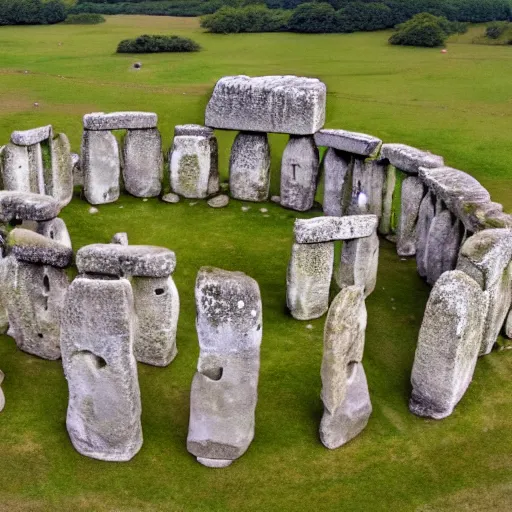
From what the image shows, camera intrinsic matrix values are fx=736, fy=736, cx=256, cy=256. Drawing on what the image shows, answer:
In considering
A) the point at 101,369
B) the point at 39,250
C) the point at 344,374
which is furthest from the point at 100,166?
the point at 344,374

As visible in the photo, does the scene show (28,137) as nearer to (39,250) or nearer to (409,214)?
(39,250)

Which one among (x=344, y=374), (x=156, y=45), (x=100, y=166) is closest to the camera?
(x=344, y=374)

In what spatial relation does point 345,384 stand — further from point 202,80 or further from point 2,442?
point 202,80

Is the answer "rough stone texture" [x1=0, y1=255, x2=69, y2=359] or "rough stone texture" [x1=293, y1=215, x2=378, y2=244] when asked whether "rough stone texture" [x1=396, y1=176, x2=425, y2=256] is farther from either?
"rough stone texture" [x1=0, y1=255, x2=69, y2=359]

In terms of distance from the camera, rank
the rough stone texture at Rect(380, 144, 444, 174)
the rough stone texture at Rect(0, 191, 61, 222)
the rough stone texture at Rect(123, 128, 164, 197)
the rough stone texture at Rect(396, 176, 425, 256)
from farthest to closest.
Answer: the rough stone texture at Rect(123, 128, 164, 197)
the rough stone texture at Rect(396, 176, 425, 256)
the rough stone texture at Rect(380, 144, 444, 174)
the rough stone texture at Rect(0, 191, 61, 222)

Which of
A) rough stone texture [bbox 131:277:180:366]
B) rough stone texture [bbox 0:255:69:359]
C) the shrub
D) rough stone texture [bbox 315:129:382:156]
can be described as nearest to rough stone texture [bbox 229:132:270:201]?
rough stone texture [bbox 315:129:382:156]

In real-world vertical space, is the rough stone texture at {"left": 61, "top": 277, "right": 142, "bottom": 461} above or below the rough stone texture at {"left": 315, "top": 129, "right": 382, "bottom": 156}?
below
